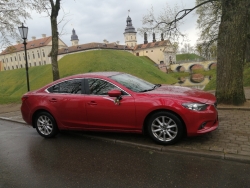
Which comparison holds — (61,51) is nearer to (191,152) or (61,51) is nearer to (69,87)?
(69,87)

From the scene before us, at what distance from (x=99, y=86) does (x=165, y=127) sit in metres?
1.84

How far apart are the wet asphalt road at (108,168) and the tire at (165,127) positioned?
382 millimetres

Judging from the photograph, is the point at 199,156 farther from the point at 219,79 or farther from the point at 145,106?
the point at 219,79

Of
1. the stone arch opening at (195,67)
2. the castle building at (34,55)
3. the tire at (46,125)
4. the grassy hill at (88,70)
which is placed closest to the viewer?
the tire at (46,125)

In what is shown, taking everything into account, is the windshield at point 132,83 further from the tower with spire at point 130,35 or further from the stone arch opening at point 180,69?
the tower with spire at point 130,35

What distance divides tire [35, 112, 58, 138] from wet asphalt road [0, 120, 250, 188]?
60cm

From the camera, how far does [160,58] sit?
97.4m

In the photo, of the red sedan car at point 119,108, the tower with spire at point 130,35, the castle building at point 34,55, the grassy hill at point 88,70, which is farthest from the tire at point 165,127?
the tower with spire at point 130,35

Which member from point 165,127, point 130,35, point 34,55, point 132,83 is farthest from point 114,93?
point 130,35

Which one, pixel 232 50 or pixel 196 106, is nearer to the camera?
pixel 196 106

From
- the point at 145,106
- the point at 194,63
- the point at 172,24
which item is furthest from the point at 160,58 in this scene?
the point at 145,106

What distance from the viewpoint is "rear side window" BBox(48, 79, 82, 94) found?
5.58 meters

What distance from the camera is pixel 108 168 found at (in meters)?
3.94

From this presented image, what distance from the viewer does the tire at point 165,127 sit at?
4508mm
